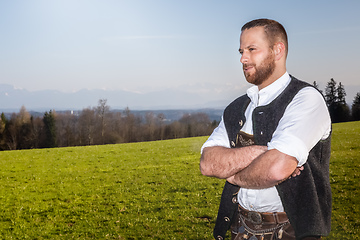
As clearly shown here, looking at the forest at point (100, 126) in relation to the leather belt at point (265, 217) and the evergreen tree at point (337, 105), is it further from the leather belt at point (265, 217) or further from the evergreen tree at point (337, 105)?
the leather belt at point (265, 217)

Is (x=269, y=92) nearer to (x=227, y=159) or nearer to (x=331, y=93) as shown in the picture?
(x=227, y=159)

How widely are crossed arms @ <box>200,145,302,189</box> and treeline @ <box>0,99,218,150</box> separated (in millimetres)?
60684

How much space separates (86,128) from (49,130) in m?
10.9

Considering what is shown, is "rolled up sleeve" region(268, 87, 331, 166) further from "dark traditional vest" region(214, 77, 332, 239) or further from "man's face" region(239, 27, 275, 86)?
"man's face" region(239, 27, 275, 86)

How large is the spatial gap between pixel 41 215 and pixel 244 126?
45.3ft

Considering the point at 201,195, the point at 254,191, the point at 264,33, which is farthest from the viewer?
the point at 201,195

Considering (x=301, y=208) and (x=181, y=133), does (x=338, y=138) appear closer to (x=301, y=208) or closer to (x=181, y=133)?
(x=301, y=208)

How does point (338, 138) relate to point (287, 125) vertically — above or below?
below

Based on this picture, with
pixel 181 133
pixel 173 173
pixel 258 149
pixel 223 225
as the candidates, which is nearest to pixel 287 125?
pixel 258 149

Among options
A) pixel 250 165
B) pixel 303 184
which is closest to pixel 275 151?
pixel 250 165

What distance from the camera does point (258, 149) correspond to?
3.04 meters

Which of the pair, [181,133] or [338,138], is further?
[181,133]

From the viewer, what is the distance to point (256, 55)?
10.3 feet

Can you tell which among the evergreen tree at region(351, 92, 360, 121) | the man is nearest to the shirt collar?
the man
